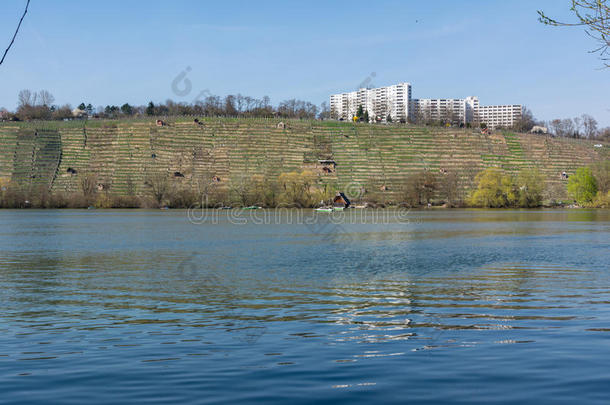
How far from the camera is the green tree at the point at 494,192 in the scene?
161125 mm

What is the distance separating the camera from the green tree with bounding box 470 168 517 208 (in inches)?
6344

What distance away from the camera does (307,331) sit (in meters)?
18.1

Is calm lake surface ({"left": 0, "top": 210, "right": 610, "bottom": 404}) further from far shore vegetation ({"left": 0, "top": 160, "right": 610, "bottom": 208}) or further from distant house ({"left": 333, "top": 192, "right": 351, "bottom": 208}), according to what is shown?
distant house ({"left": 333, "top": 192, "right": 351, "bottom": 208})

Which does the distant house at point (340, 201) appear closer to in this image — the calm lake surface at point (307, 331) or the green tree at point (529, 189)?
the green tree at point (529, 189)

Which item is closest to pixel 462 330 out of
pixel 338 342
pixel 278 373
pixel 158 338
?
pixel 338 342

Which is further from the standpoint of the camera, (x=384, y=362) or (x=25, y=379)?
(x=384, y=362)

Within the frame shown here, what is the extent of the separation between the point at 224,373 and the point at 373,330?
20.5 ft

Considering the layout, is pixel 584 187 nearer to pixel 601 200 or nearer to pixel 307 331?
pixel 601 200

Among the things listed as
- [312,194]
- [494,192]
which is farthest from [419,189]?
[312,194]

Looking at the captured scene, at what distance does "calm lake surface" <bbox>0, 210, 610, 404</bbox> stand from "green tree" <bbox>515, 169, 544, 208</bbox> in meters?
127

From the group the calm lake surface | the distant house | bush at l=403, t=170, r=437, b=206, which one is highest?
bush at l=403, t=170, r=437, b=206

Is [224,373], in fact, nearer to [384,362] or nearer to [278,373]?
[278,373]

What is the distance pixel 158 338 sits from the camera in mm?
17328

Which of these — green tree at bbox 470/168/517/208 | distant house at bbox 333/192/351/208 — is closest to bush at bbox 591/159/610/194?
green tree at bbox 470/168/517/208
